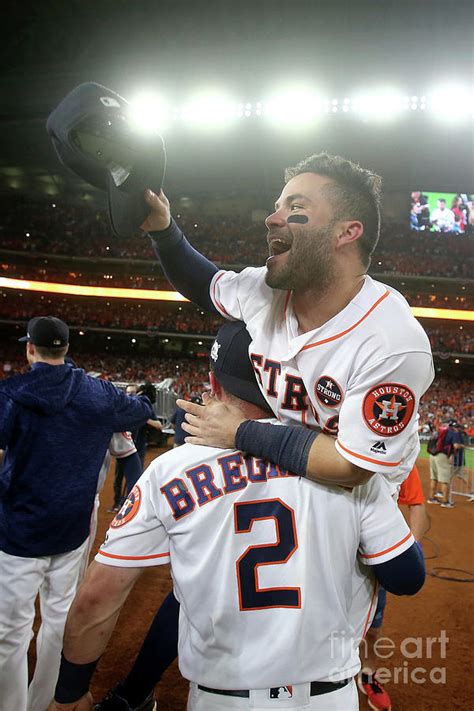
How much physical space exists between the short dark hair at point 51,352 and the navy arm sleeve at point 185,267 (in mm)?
1054

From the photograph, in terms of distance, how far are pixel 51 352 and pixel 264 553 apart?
6.44 feet

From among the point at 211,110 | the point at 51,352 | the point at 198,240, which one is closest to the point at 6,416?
the point at 51,352

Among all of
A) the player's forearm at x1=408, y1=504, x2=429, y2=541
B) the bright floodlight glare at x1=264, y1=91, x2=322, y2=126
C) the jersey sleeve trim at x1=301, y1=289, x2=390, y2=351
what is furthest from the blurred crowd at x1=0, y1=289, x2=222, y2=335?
the jersey sleeve trim at x1=301, y1=289, x2=390, y2=351

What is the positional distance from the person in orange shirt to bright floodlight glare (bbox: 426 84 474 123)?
1894 cm

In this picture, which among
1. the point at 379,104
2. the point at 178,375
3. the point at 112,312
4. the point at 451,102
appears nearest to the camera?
the point at 451,102

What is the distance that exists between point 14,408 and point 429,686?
369 cm

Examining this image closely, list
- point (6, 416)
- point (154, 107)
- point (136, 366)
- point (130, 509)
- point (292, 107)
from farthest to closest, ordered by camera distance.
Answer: point (136, 366) < point (154, 107) < point (292, 107) < point (6, 416) < point (130, 509)

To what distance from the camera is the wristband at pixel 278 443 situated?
4.73 feet

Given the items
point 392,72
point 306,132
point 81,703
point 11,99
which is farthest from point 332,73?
point 81,703

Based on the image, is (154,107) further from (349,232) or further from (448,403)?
(349,232)

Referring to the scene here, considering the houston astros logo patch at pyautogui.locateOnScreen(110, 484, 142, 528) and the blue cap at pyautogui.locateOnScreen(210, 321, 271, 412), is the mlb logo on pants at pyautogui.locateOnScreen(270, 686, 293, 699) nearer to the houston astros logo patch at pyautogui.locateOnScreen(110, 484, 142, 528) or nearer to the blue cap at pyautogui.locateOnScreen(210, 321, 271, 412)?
the houston astros logo patch at pyautogui.locateOnScreen(110, 484, 142, 528)

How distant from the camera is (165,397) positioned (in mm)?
14820

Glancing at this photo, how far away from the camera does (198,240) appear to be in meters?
29.7

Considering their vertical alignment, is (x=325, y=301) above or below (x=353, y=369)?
above
